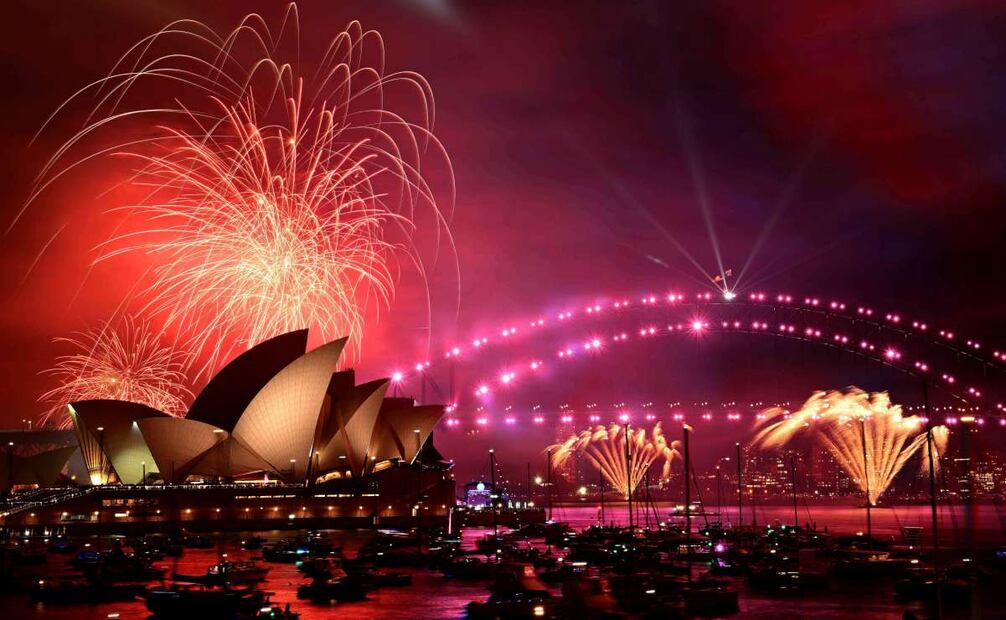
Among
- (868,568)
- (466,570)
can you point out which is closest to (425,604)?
(466,570)

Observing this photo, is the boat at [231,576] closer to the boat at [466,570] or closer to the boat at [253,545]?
the boat at [466,570]

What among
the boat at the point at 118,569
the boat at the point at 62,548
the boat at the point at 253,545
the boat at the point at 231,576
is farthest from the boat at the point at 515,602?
the boat at the point at 62,548

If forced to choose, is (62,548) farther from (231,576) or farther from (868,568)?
(868,568)

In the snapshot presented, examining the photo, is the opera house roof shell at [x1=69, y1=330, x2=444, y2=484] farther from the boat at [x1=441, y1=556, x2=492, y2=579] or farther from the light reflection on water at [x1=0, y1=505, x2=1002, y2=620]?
the boat at [x1=441, y1=556, x2=492, y2=579]

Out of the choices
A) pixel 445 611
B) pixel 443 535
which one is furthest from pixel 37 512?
pixel 445 611

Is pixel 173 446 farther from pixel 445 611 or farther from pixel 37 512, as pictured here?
pixel 445 611
